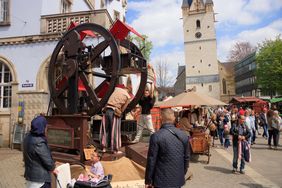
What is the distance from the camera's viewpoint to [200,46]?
252 feet

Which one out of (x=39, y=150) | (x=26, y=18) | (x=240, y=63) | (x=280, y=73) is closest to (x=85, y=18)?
(x=26, y=18)

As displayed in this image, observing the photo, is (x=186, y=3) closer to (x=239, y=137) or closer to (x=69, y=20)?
(x=69, y=20)

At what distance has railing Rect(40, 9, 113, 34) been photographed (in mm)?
10602

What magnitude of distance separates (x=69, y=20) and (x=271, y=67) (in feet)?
98.6

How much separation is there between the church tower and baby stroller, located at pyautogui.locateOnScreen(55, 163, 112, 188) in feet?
242

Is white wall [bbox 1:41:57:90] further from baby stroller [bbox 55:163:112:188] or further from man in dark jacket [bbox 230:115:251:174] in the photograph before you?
baby stroller [bbox 55:163:112:188]

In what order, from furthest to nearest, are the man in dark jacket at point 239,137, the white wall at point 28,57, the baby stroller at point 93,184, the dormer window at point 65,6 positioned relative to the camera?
the dormer window at point 65,6
the white wall at point 28,57
the man in dark jacket at point 239,137
the baby stroller at point 93,184

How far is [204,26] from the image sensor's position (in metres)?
77.7

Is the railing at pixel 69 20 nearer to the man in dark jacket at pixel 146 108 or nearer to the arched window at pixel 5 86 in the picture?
the arched window at pixel 5 86

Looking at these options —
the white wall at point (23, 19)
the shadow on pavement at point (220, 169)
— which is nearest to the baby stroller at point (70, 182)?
the shadow on pavement at point (220, 169)

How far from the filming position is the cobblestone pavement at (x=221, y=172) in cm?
626

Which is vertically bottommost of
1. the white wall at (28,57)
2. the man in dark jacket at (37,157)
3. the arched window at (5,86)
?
the man in dark jacket at (37,157)

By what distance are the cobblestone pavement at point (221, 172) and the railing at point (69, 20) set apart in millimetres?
5123

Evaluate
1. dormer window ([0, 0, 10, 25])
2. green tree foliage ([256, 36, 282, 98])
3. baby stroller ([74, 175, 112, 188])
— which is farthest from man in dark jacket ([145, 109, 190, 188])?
green tree foliage ([256, 36, 282, 98])
